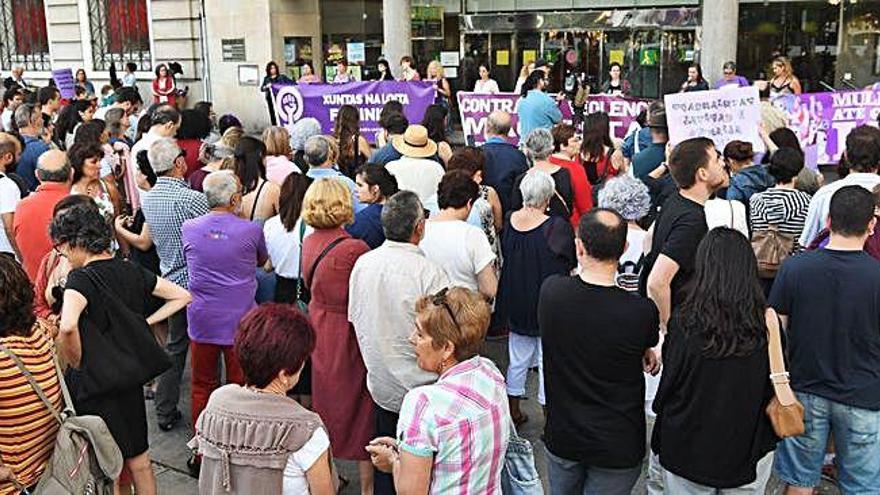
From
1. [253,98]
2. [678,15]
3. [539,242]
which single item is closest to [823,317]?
[539,242]

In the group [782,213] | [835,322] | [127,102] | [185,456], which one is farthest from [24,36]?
[835,322]

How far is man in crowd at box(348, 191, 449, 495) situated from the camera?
4.27m

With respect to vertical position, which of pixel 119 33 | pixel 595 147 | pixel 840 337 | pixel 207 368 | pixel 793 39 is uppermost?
pixel 119 33

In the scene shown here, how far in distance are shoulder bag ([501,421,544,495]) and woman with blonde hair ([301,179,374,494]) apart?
1468 mm

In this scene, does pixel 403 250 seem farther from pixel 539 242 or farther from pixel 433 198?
pixel 433 198

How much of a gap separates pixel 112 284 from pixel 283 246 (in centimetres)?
155

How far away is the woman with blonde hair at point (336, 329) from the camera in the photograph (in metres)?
4.64

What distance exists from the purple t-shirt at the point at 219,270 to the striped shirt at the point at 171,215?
377mm

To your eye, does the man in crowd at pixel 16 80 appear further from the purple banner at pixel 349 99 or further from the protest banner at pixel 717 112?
the protest banner at pixel 717 112

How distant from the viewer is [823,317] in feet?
13.0

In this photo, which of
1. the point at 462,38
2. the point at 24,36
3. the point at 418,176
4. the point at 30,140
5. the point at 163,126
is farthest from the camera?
the point at 24,36

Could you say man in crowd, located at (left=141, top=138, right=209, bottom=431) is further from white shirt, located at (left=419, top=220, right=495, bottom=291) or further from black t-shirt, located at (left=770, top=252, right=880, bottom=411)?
black t-shirt, located at (left=770, top=252, right=880, bottom=411)

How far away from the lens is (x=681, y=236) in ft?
14.4

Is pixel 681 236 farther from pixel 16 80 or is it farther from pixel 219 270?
pixel 16 80
